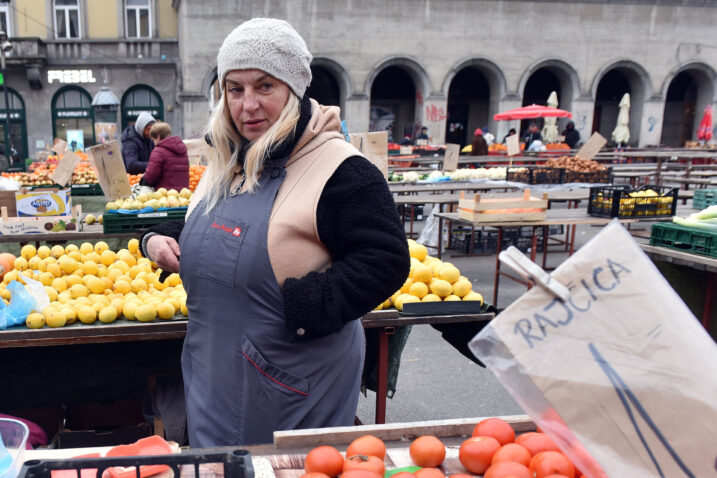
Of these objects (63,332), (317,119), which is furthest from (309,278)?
(63,332)

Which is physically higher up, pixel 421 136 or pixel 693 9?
pixel 693 9

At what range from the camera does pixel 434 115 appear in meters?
23.4

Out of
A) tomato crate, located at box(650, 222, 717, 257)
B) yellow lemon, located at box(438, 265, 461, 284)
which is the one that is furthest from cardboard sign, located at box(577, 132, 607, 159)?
yellow lemon, located at box(438, 265, 461, 284)

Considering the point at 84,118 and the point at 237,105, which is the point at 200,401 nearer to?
the point at 237,105

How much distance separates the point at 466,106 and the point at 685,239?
23.8 m

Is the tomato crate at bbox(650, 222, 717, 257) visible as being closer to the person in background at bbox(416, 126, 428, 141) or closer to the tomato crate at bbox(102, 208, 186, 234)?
the tomato crate at bbox(102, 208, 186, 234)

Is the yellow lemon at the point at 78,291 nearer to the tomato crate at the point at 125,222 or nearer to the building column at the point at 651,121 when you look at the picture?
the tomato crate at the point at 125,222

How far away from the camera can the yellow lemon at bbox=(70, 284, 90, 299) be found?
128 inches

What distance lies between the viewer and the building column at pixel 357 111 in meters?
22.5

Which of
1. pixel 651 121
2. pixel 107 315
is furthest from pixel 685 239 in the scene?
pixel 651 121

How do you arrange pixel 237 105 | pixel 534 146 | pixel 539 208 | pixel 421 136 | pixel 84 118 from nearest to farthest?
pixel 237 105 → pixel 539 208 → pixel 534 146 → pixel 421 136 → pixel 84 118

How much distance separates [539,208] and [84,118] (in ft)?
77.2

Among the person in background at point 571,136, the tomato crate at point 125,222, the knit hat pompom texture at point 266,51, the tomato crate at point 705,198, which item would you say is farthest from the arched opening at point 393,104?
the knit hat pompom texture at point 266,51

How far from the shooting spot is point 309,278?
5.31 ft
